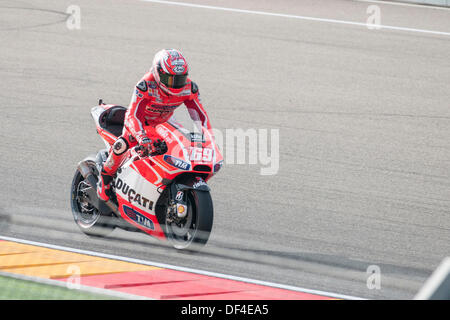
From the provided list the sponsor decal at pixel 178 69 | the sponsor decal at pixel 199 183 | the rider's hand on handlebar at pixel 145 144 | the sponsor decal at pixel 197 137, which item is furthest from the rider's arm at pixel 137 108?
the sponsor decal at pixel 199 183

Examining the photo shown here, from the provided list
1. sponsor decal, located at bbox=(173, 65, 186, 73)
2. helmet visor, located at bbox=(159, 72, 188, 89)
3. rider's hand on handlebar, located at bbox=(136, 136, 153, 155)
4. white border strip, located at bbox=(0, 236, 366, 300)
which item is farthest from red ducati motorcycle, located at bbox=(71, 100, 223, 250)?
sponsor decal, located at bbox=(173, 65, 186, 73)

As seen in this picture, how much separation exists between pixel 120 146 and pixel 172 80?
2.80 ft

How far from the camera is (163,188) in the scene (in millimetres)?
7016

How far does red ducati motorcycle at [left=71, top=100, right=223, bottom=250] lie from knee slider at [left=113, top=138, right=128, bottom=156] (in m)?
0.08

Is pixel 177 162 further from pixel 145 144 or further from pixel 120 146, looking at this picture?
pixel 120 146

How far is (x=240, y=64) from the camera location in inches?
568

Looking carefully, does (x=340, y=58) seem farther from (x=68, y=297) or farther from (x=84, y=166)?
(x=68, y=297)

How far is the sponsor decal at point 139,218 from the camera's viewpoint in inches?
282

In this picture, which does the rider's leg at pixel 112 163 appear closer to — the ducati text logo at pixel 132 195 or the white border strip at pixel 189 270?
the ducati text logo at pixel 132 195

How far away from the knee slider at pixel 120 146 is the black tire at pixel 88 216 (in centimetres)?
62

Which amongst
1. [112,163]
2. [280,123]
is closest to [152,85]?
[112,163]

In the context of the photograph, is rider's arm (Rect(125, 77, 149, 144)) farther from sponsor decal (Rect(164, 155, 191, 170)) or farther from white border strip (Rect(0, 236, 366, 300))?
white border strip (Rect(0, 236, 366, 300))

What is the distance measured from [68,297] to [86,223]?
2.13m
